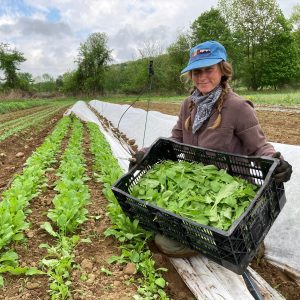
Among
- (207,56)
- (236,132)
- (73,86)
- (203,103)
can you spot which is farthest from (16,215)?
(73,86)

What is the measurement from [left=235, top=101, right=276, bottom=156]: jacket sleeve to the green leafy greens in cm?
34

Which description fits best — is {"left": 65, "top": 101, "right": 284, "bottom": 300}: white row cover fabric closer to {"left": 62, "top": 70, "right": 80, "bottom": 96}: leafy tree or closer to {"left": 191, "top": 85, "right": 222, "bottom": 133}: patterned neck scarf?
{"left": 191, "top": 85, "right": 222, "bottom": 133}: patterned neck scarf

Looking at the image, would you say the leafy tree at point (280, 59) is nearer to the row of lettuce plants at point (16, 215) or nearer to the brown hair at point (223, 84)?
the row of lettuce plants at point (16, 215)

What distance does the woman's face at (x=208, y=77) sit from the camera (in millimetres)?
3305

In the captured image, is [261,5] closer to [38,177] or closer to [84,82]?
[84,82]

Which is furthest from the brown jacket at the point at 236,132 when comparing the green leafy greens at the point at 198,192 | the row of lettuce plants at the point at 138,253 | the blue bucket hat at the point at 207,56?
the row of lettuce plants at the point at 138,253

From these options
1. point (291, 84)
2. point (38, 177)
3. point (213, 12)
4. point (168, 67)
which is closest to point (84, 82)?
point (168, 67)

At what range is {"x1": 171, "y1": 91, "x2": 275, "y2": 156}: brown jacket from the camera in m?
3.18

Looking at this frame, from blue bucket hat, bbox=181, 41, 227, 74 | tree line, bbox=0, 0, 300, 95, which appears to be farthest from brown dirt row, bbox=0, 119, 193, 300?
tree line, bbox=0, 0, 300, 95

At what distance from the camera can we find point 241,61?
49.8 m

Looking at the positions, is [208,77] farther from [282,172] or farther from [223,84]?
[282,172]

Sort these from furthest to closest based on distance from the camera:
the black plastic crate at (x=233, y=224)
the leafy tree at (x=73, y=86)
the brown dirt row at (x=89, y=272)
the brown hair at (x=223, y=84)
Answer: the leafy tree at (x=73, y=86)
the brown hair at (x=223, y=84)
the brown dirt row at (x=89, y=272)
the black plastic crate at (x=233, y=224)

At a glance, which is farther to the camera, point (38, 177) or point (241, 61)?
point (241, 61)

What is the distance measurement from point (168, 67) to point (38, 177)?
158 feet
